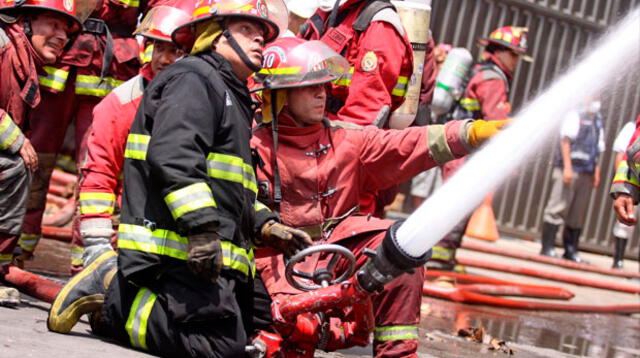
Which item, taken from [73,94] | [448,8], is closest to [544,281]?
[448,8]

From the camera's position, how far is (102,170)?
4574 millimetres

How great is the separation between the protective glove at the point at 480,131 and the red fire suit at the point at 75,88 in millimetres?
2477

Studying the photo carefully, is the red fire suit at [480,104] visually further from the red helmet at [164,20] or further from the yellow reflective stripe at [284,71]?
the yellow reflective stripe at [284,71]

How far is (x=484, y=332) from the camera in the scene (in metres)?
5.96

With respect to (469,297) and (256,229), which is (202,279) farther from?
(469,297)

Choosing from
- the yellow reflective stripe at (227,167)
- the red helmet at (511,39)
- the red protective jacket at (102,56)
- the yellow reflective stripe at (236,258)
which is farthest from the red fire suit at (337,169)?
the red helmet at (511,39)

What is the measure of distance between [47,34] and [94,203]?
37.1 inches

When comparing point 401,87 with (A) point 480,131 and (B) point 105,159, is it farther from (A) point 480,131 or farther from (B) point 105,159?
(B) point 105,159

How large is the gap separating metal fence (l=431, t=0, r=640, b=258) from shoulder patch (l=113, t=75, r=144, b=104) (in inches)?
314

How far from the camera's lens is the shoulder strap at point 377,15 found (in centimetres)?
550

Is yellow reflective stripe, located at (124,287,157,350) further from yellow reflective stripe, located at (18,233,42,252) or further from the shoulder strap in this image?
the shoulder strap

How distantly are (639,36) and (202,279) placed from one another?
1941 millimetres

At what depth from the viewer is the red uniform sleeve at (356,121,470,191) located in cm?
419

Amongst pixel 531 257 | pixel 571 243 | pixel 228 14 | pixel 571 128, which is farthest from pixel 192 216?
pixel 571 243
